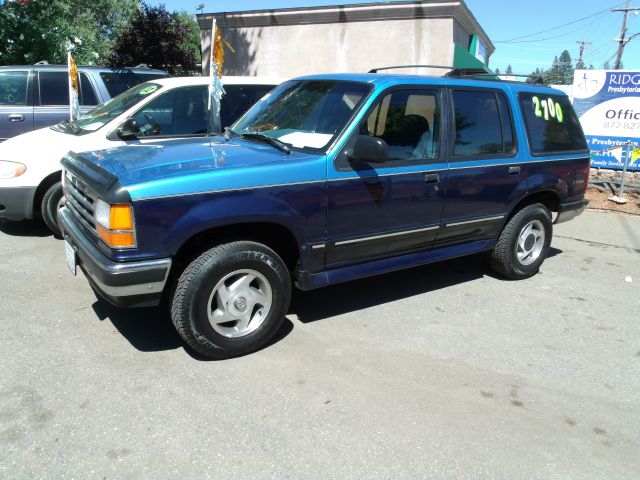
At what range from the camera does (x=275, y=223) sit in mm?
3648

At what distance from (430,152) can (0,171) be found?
4563 mm

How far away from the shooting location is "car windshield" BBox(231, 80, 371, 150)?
401 cm

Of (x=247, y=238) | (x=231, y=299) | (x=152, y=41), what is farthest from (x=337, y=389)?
(x=152, y=41)

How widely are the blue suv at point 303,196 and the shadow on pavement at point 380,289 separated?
1.77ft

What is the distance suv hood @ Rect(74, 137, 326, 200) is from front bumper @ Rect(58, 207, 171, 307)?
429 mm

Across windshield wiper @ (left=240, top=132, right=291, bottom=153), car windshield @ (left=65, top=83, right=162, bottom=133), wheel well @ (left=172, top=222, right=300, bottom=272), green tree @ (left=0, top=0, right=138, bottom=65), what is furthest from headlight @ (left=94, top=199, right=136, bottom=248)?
green tree @ (left=0, top=0, right=138, bottom=65)

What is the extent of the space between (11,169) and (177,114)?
1.89m

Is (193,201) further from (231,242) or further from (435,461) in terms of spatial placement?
(435,461)

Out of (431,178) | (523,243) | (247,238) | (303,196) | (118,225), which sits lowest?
(523,243)

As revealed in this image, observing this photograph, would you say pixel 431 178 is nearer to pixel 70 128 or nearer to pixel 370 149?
pixel 370 149

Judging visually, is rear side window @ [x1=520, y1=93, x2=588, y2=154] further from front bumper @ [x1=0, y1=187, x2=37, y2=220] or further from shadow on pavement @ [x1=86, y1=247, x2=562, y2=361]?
front bumper @ [x1=0, y1=187, x2=37, y2=220]

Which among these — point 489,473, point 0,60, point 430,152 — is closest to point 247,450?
point 489,473

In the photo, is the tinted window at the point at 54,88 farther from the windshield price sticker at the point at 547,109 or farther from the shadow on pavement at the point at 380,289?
the windshield price sticker at the point at 547,109

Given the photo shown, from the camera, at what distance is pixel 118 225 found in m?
3.11
